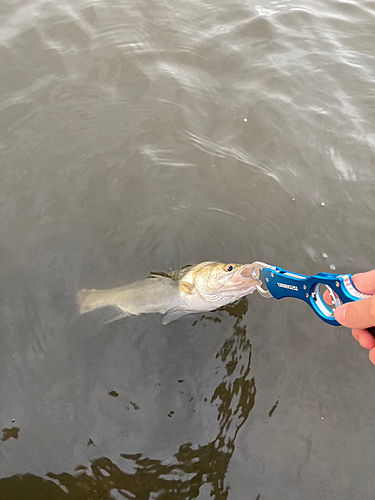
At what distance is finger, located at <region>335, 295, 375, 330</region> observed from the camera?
182 centimetres

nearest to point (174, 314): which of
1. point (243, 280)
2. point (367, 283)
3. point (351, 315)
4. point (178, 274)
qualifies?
point (178, 274)

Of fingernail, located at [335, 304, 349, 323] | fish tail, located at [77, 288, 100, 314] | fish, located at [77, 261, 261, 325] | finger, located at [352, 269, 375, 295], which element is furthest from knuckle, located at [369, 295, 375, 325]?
fish tail, located at [77, 288, 100, 314]

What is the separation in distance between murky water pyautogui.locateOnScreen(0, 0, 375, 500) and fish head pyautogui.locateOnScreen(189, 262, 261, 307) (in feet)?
1.22

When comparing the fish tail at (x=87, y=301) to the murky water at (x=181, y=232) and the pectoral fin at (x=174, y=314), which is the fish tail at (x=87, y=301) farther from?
the pectoral fin at (x=174, y=314)

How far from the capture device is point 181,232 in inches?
166

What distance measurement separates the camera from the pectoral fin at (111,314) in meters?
Result: 3.73

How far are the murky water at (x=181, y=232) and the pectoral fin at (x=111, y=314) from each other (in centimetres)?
11

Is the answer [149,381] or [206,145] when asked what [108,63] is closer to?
[206,145]

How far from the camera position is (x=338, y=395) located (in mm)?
3432

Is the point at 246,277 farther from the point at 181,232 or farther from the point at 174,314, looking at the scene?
the point at 181,232

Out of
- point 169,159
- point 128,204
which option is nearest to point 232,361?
point 128,204

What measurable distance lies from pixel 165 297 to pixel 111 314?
623 mm

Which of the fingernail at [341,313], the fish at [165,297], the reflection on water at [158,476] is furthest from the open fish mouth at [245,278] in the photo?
the reflection on water at [158,476]

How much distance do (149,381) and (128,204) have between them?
207 centimetres
